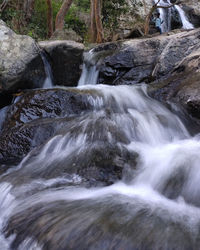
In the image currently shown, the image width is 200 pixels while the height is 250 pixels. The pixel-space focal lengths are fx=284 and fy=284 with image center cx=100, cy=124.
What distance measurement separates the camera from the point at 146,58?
27.2 ft

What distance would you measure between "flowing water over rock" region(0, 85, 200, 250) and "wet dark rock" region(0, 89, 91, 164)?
0.71 feet

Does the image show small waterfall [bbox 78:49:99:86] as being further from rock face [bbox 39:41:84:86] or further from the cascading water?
the cascading water

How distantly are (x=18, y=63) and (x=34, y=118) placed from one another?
5.19 ft

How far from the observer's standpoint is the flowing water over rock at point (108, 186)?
2367mm

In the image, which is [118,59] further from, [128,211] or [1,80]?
[128,211]

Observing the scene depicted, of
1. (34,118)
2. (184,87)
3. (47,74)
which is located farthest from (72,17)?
(34,118)

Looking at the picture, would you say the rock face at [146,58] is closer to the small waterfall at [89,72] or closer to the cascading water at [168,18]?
the small waterfall at [89,72]

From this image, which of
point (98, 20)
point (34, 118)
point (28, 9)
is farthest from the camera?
point (28, 9)

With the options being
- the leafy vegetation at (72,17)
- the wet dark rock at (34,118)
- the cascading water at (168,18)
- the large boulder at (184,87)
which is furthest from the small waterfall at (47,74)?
the cascading water at (168,18)

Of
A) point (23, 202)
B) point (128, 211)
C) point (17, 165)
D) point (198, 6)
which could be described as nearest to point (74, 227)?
point (128, 211)

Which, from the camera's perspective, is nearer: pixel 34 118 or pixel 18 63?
pixel 34 118

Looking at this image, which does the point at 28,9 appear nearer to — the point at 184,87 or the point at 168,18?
the point at 168,18

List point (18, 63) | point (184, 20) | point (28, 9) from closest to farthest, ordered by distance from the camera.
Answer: point (18, 63), point (28, 9), point (184, 20)

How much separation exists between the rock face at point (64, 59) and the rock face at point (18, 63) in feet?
1.75
